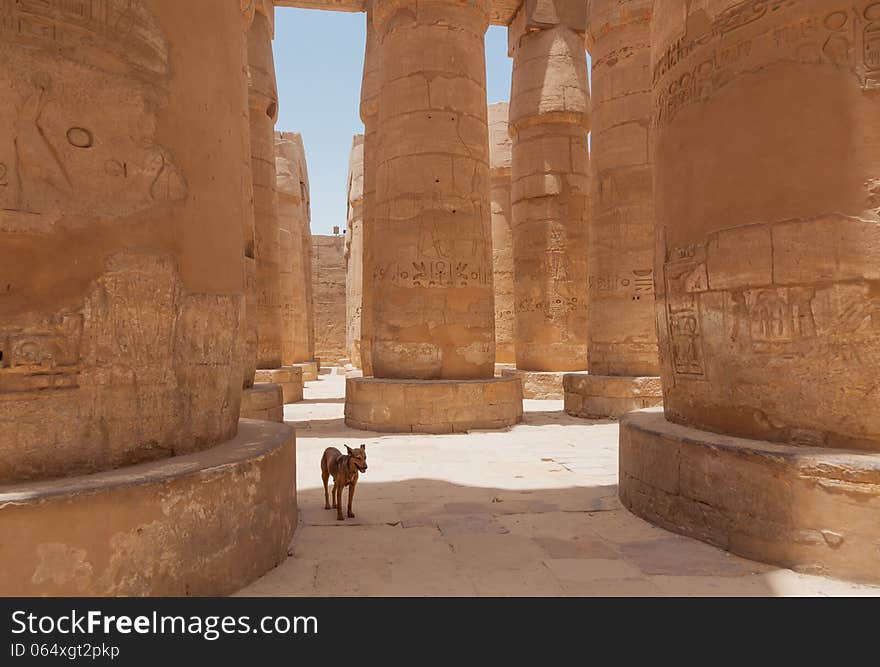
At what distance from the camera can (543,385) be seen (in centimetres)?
1140

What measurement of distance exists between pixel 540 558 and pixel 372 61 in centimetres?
1109

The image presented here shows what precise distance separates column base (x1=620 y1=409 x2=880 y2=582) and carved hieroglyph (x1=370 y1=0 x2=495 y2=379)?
421cm

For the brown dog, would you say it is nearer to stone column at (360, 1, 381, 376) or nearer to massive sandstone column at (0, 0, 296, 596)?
massive sandstone column at (0, 0, 296, 596)

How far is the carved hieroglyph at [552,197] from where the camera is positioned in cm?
1161

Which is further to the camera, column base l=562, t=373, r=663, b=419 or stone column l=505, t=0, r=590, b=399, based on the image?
stone column l=505, t=0, r=590, b=399

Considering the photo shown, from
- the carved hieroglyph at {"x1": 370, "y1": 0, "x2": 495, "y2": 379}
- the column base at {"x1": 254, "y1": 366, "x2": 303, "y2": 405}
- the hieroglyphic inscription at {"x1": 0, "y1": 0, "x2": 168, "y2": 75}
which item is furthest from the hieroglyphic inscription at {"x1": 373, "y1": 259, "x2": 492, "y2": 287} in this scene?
the hieroglyphic inscription at {"x1": 0, "y1": 0, "x2": 168, "y2": 75}

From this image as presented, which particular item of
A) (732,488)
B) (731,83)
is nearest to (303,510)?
(732,488)

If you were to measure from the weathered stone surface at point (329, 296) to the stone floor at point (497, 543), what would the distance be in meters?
20.9

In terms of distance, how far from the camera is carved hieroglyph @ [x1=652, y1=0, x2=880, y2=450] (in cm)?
303

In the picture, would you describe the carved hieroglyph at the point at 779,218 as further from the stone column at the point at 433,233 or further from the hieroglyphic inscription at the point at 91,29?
the stone column at the point at 433,233

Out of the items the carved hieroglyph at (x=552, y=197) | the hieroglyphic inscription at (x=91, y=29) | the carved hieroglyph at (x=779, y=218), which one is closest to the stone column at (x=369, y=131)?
the carved hieroglyph at (x=552, y=197)

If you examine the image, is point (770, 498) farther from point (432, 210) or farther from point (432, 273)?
point (432, 210)

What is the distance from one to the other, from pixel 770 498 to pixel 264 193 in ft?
29.2

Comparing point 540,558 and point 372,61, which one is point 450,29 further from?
point 540,558
